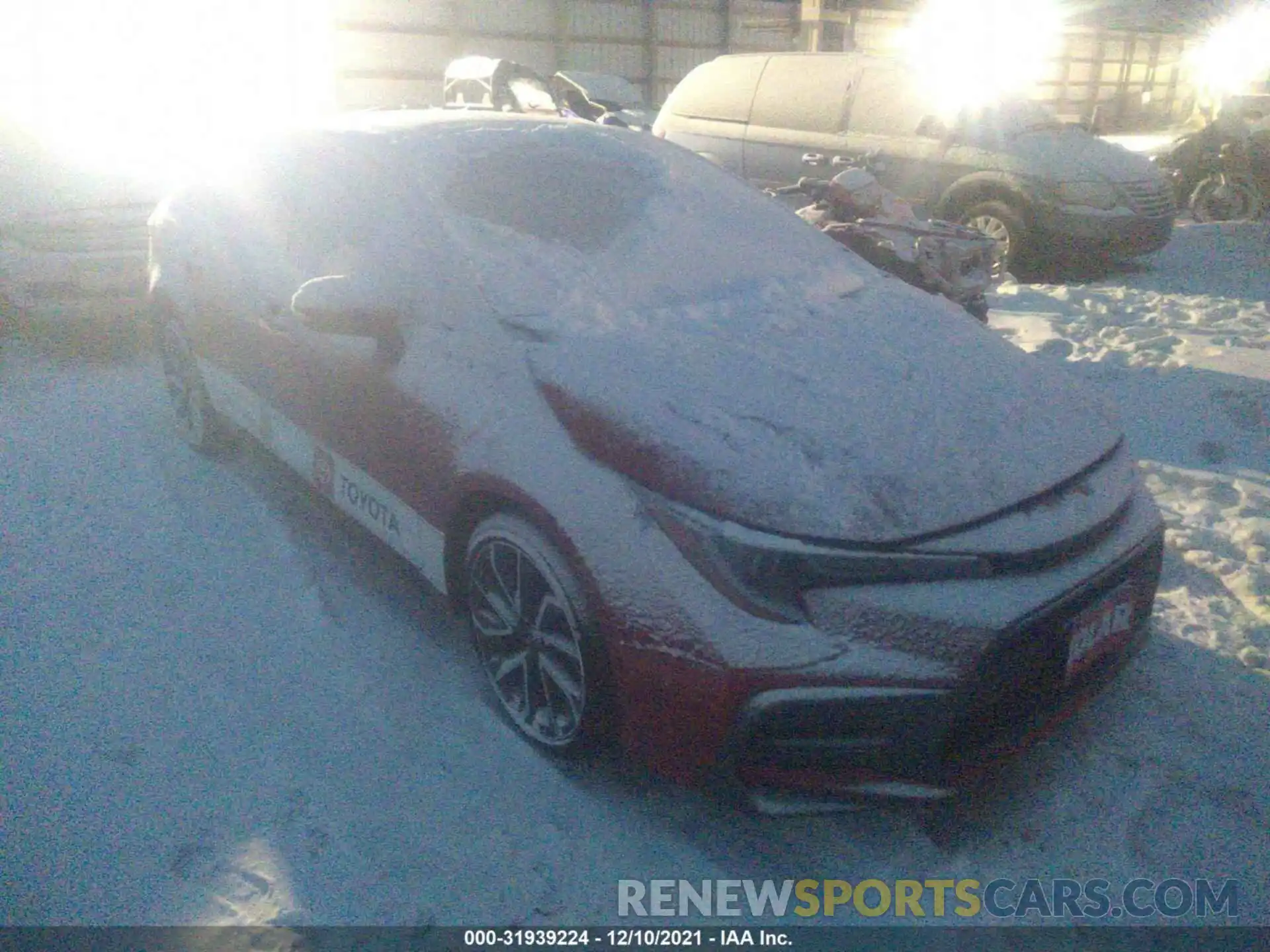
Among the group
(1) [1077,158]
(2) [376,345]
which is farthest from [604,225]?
(1) [1077,158]

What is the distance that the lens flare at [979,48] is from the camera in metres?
7.25

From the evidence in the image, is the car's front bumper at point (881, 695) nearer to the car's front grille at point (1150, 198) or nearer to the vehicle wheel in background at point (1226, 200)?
the car's front grille at point (1150, 198)

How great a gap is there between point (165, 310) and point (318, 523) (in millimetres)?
1369

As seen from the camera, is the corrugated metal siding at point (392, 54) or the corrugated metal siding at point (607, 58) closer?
the corrugated metal siding at point (392, 54)

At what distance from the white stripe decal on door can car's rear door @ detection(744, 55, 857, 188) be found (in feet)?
17.1

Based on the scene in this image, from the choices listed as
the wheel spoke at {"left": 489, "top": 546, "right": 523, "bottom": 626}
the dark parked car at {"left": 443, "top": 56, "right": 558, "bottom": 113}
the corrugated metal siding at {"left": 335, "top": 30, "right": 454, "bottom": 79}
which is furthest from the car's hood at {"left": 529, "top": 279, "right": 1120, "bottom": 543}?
the corrugated metal siding at {"left": 335, "top": 30, "right": 454, "bottom": 79}

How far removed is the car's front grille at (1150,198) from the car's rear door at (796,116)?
2272mm

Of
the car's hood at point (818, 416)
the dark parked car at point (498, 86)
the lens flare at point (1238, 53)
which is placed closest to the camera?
the car's hood at point (818, 416)

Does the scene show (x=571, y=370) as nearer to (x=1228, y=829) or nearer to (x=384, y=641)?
(x=384, y=641)

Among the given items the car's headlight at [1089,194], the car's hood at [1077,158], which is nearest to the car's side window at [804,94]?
the car's hood at [1077,158]

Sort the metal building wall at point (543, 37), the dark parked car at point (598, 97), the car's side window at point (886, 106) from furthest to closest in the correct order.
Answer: the metal building wall at point (543, 37), the dark parked car at point (598, 97), the car's side window at point (886, 106)

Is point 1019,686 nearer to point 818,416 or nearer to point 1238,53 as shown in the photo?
point 818,416

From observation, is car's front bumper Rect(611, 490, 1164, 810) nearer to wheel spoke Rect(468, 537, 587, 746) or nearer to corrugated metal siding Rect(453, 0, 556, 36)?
wheel spoke Rect(468, 537, 587, 746)

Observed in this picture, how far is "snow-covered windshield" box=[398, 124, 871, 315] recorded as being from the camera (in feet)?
8.18
